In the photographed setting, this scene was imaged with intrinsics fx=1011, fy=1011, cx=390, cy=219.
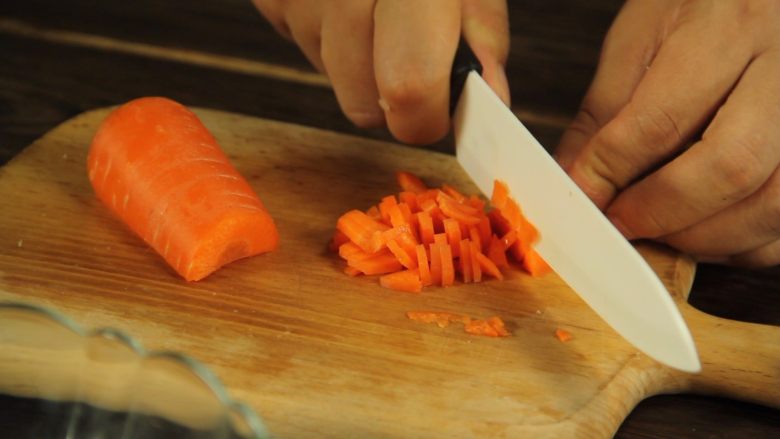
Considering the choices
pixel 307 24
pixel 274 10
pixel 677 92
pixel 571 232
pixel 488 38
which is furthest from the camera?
pixel 274 10

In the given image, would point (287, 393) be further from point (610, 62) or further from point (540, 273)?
point (610, 62)

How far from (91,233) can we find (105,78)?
3.08 feet

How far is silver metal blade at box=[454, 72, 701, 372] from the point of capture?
69.3 inches

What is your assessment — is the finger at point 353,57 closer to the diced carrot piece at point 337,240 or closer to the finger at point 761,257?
the diced carrot piece at point 337,240

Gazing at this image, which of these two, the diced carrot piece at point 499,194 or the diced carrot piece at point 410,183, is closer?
the diced carrot piece at point 499,194

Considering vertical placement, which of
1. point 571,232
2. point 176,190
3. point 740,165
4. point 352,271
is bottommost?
point 352,271

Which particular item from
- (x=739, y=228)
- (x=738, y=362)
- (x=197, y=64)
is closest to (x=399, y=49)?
(x=739, y=228)

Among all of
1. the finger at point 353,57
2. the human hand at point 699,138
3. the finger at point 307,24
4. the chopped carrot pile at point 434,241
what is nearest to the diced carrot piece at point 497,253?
the chopped carrot pile at point 434,241

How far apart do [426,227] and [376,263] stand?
0.45ft

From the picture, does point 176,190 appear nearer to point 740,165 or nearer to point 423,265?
point 423,265

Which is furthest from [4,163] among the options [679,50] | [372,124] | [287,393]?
[679,50]

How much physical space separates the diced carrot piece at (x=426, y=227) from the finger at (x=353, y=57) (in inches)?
13.7

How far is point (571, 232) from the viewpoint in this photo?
2.01 m

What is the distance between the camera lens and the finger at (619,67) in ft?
7.72
